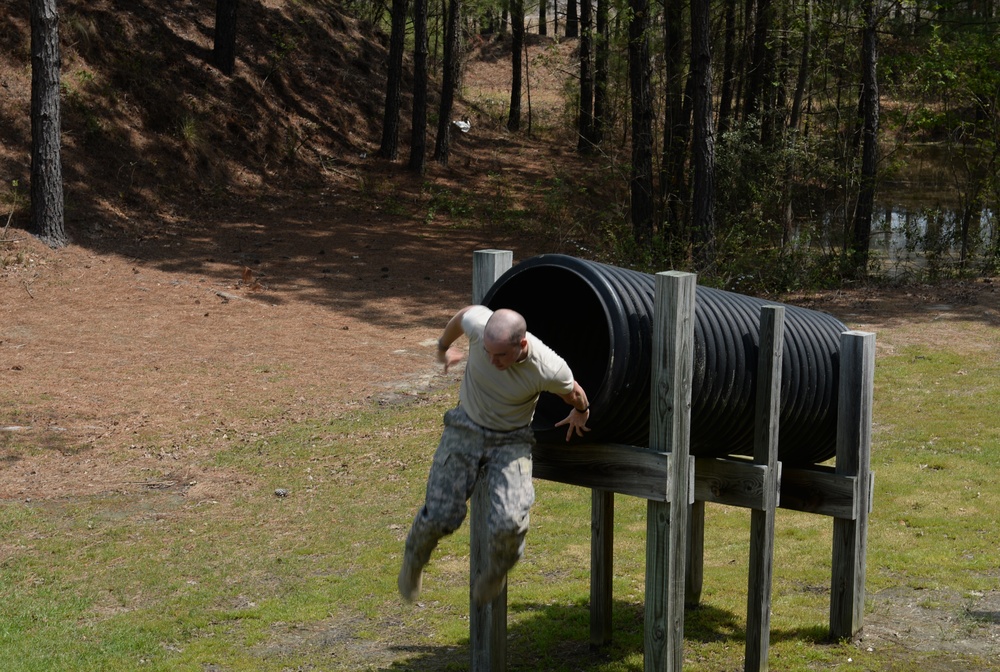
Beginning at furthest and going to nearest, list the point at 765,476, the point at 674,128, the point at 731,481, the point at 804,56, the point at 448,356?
1. the point at 674,128
2. the point at 804,56
3. the point at 731,481
4. the point at 765,476
5. the point at 448,356

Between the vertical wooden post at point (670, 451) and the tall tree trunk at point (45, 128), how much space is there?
16.0 metres

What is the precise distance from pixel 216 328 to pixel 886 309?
10793 millimetres

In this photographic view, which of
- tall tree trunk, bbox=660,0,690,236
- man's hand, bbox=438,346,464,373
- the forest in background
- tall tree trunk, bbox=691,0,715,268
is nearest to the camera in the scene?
man's hand, bbox=438,346,464,373

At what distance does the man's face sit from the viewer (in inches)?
193

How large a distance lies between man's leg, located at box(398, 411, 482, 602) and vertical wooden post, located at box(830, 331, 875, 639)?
8.41 feet

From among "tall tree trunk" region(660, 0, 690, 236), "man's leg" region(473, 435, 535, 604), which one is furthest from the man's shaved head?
"tall tree trunk" region(660, 0, 690, 236)

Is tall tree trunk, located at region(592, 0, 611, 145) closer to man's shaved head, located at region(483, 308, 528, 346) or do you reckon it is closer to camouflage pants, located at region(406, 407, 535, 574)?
camouflage pants, located at region(406, 407, 535, 574)

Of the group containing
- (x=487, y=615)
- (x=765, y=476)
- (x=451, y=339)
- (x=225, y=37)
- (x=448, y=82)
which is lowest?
(x=487, y=615)

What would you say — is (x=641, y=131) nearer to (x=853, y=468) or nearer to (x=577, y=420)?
(x=853, y=468)

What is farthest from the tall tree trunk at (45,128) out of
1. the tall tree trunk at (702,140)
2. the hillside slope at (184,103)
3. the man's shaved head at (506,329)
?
the man's shaved head at (506,329)

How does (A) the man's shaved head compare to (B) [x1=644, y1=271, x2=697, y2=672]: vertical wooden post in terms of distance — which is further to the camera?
(B) [x1=644, y1=271, x2=697, y2=672]: vertical wooden post

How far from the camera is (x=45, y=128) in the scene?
1845 cm

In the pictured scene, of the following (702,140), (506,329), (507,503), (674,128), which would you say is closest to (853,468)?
(507,503)

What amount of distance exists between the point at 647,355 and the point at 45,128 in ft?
52.5
